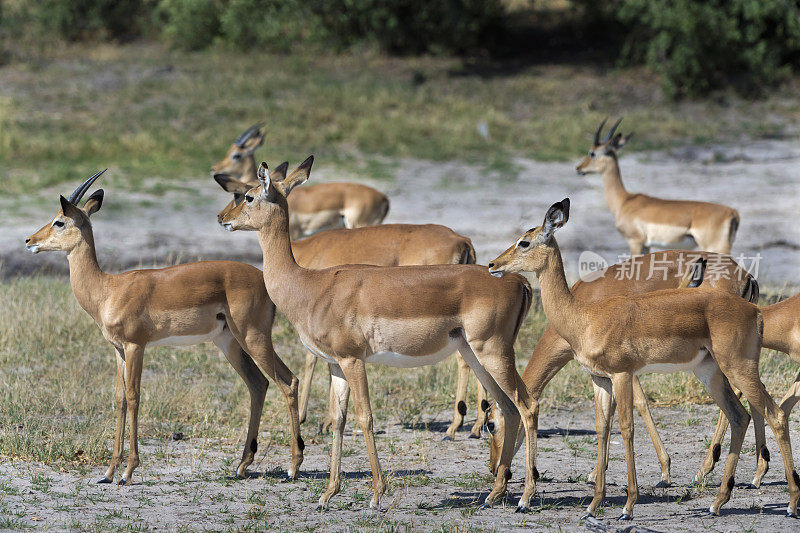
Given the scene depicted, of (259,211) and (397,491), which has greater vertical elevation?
(259,211)

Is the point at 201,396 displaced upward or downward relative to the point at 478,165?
downward

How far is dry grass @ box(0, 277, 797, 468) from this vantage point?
758cm

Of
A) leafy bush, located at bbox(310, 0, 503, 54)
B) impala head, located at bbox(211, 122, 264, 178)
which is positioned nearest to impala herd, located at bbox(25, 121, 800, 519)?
impala head, located at bbox(211, 122, 264, 178)

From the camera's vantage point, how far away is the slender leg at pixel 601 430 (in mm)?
6047

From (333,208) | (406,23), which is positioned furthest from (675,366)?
(406,23)

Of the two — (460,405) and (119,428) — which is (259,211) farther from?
(460,405)

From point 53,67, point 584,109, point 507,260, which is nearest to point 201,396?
point 507,260

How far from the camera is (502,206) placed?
15.6 meters

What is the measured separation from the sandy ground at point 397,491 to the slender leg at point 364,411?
128 millimetres

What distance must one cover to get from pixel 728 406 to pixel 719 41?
1750 cm

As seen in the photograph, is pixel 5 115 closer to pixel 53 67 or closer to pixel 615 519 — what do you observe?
pixel 53 67

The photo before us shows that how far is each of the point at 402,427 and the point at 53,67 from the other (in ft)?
58.8

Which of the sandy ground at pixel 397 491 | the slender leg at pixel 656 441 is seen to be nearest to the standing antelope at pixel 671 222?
the sandy ground at pixel 397 491

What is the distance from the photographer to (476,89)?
76.3ft
